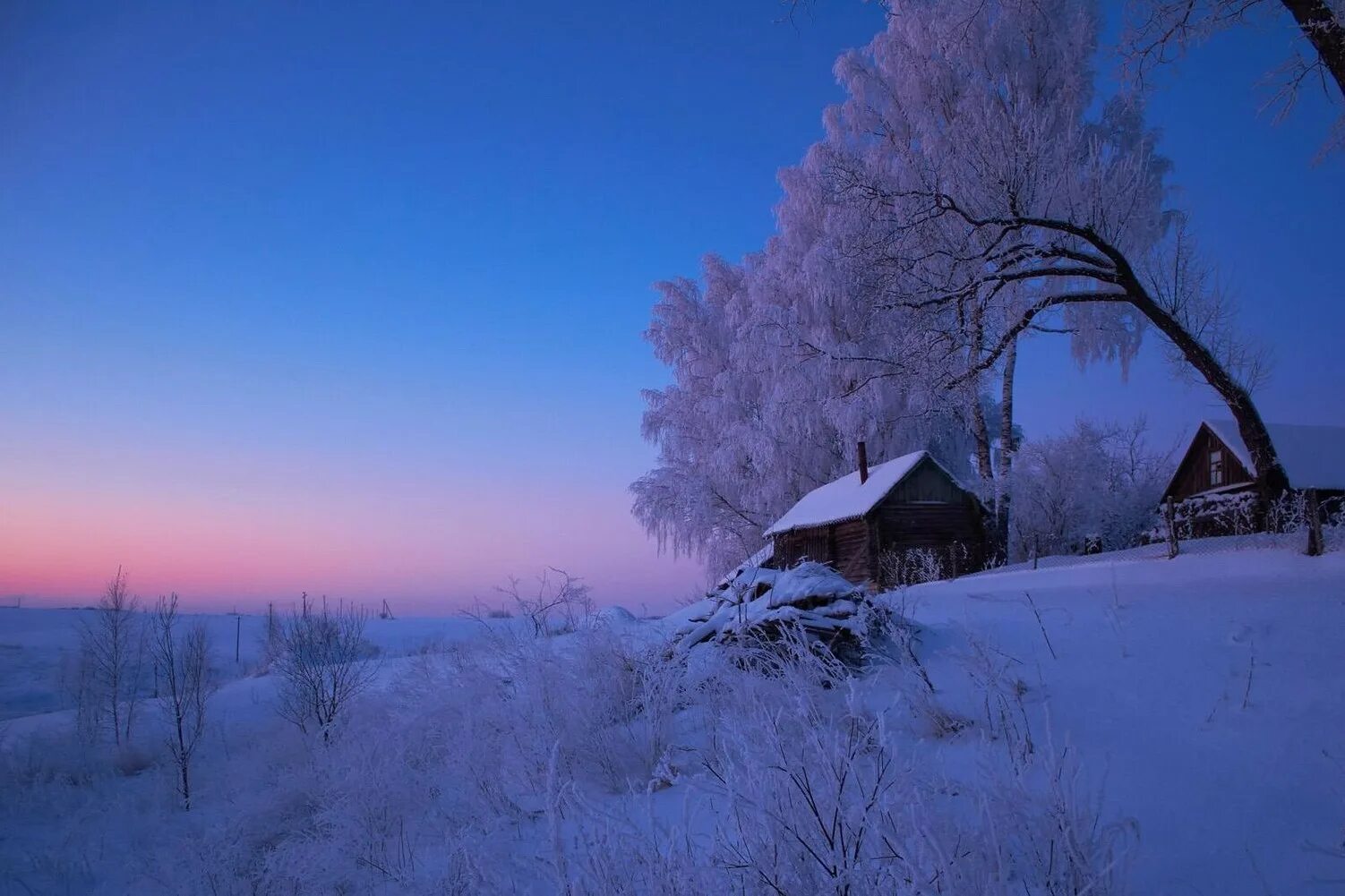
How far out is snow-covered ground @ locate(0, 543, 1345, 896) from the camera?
2541mm

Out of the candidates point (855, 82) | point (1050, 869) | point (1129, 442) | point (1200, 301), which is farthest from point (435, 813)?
point (1129, 442)

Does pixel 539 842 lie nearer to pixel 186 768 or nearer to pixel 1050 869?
pixel 1050 869

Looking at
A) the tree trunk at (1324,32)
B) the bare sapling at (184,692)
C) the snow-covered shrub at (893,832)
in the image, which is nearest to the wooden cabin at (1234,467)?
the tree trunk at (1324,32)

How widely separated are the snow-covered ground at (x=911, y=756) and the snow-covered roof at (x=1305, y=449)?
16495mm

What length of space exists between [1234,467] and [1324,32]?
20.7 m

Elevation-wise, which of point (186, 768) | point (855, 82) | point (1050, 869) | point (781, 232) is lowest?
point (186, 768)

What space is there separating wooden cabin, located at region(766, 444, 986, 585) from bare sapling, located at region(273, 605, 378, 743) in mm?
11424

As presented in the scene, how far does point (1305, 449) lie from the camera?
21781 mm

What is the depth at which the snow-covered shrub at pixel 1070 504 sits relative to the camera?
78.0 ft

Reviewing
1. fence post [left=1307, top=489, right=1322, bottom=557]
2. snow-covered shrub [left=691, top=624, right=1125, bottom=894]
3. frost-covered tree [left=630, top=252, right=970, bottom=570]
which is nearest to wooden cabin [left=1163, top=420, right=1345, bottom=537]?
frost-covered tree [left=630, top=252, right=970, bottom=570]

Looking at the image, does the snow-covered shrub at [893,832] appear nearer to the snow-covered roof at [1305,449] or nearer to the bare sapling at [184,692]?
the bare sapling at [184,692]

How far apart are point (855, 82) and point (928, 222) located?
11.4m

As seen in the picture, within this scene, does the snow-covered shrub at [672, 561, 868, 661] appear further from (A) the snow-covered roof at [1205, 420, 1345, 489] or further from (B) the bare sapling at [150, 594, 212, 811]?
(A) the snow-covered roof at [1205, 420, 1345, 489]

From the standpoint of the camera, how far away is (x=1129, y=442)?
94.2ft
